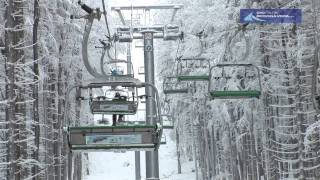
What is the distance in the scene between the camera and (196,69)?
33.7 m

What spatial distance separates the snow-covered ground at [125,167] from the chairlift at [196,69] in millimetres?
23321

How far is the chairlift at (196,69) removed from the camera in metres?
16.8

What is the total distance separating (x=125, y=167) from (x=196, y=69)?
35.9 m

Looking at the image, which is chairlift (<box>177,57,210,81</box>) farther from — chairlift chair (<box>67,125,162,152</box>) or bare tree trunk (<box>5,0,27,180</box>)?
chairlift chair (<box>67,125,162,152</box>)

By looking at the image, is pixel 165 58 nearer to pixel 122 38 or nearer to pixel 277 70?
pixel 122 38

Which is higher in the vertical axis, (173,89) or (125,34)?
(125,34)

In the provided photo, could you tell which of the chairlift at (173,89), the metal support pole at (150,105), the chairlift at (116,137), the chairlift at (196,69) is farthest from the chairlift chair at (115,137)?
the metal support pole at (150,105)

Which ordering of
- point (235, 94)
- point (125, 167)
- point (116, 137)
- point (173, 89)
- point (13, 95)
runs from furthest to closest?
point (125, 167) < point (173, 89) < point (13, 95) < point (235, 94) < point (116, 137)

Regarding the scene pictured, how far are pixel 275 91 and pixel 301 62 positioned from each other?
4.11m

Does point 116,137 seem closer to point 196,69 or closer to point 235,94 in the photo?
point 235,94

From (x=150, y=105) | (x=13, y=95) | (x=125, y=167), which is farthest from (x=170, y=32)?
(x=125, y=167)

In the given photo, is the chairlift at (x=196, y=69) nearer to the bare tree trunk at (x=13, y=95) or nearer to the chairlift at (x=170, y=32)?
the chairlift at (x=170, y=32)

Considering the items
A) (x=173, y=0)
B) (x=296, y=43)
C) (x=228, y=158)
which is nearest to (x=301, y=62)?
(x=296, y=43)

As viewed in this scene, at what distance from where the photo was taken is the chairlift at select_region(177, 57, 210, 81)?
55.3 ft
